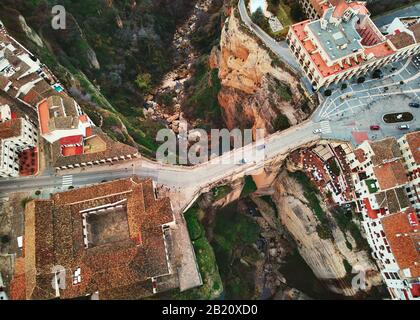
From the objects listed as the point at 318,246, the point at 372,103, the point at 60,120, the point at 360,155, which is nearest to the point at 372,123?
the point at 372,103

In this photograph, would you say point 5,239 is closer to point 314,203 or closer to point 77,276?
point 77,276

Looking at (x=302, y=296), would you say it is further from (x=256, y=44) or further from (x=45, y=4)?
(x=45, y=4)

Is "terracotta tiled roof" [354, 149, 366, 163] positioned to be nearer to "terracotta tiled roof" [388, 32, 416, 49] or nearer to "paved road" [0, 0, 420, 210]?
"paved road" [0, 0, 420, 210]

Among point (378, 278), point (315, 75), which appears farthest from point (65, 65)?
point (378, 278)

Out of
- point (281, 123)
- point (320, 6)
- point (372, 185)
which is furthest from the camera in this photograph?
point (320, 6)

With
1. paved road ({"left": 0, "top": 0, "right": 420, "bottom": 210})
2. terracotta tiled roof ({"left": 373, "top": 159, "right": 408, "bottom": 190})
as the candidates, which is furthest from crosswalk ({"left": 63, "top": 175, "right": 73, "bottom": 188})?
terracotta tiled roof ({"left": 373, "top": 159, "right": 408, "bottom": 190})

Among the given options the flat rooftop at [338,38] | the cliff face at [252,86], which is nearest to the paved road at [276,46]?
the cliff face at [252,86]

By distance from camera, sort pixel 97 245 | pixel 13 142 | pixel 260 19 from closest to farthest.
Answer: pixel 97 245
pixel 13 142
pixel 260 19
